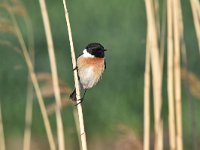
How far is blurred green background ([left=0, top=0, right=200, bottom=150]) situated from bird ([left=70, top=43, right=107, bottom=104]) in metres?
2.36

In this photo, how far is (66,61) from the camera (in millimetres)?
7379

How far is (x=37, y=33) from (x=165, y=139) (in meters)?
1.92

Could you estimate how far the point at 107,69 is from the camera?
7324 millimetres

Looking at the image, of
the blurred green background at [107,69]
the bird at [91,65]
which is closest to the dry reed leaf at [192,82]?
the bird at [91,65]

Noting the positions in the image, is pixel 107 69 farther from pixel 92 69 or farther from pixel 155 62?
pixel 155 62

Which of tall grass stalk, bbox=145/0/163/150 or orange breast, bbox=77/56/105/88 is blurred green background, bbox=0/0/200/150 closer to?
orange breast, bbox=77/56/105/88

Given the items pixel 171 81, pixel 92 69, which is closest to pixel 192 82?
pixel 171 81

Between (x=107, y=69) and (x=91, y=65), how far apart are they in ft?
11.6

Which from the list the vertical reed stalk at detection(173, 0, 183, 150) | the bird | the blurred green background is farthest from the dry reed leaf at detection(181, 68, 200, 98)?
the blurred green background

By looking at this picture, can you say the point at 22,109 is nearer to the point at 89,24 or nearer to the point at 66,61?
the point at 66,61

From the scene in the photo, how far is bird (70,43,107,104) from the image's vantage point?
3.74 meters

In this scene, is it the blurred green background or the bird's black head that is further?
the blurred green background

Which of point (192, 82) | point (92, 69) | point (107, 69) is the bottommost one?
point (107, 69)

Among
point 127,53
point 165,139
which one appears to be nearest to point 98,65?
point 165,139
